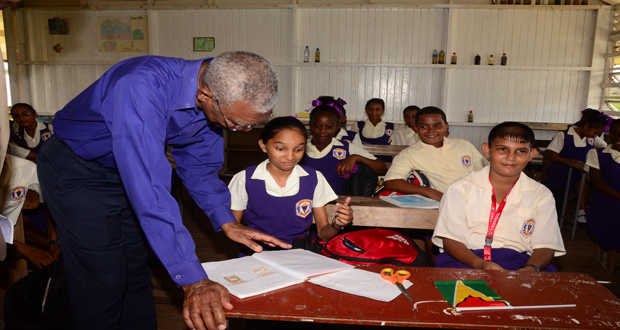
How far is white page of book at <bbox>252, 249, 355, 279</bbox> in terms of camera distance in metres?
1.31

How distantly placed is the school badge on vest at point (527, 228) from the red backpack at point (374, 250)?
497 mm

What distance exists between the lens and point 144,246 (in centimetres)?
178

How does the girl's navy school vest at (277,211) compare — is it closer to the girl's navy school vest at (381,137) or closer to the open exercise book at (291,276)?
the open exercise book at (291,276)

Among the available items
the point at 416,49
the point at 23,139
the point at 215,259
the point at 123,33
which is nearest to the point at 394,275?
the point at 215,259

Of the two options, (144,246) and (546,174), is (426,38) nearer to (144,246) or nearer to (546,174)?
(546,174)

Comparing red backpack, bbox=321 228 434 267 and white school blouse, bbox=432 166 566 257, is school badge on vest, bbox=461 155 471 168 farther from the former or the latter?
red backpack, bbox=321 228 434 267

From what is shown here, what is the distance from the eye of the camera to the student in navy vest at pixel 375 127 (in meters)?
5.96

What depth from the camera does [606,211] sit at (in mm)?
3582

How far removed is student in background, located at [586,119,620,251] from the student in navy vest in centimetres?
262

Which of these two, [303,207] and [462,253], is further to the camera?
[303,207]

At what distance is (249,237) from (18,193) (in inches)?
63.0

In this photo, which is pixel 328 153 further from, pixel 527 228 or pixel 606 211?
pixel 606 211

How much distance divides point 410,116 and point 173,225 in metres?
4.83

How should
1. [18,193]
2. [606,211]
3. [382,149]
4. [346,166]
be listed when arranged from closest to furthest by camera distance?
[18,193] → [346,166] → [606,211] → [382,149]
